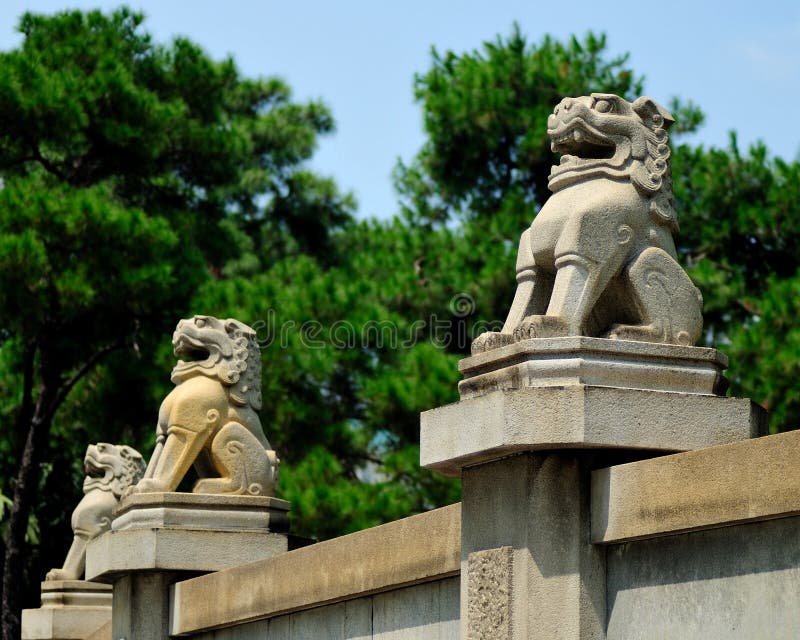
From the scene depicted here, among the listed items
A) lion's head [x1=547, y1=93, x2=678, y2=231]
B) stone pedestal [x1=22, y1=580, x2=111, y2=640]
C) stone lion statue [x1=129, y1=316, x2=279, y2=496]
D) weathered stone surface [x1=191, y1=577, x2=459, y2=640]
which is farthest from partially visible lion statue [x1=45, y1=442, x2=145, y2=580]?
lion's head [x1=547, y1=93, x2=678, y2=231]

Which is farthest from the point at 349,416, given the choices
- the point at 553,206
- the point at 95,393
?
the point at 553,206

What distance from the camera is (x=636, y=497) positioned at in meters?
4.95

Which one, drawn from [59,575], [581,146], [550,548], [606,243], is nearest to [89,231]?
[59,575]

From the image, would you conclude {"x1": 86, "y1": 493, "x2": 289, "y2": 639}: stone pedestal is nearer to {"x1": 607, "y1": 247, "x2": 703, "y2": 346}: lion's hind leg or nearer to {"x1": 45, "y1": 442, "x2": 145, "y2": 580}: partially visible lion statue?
{"x1": 45, "y1": 442, "x2": 145, "y2": 580}: partially visible lion statue

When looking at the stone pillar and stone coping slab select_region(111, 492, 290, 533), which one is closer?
the stone pillar

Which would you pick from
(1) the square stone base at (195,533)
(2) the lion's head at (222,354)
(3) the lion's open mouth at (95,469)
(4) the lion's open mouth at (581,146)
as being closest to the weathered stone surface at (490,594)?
(4) the lion's open mouth at (581,146)

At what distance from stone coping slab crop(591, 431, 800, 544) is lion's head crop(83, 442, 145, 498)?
7.42 metres

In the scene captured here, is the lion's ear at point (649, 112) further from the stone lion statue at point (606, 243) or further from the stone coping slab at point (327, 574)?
the stone coping slab at point (327, 574)

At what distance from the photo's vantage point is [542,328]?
525cm

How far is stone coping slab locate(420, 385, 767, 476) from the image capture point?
5.00 metres

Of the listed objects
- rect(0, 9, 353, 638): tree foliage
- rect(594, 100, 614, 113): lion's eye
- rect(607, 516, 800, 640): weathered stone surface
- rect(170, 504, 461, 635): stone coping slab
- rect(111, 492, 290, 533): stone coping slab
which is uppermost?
rect(0, 9, 353, 638): tree foliage

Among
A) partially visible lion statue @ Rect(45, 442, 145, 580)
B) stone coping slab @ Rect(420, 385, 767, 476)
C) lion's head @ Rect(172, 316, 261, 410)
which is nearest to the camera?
stone coping slab @ Rect(420, 385, 767, 476)

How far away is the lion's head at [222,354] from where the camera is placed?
9.04 metres

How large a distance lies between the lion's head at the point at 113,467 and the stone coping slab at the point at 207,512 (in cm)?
316
